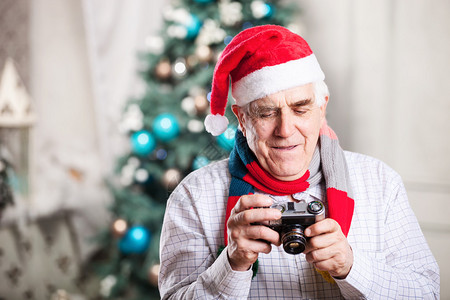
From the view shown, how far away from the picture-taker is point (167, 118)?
2.79 m

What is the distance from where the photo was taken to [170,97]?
283cm

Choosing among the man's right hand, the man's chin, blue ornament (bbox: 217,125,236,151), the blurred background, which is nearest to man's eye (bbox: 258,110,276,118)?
the man's chin

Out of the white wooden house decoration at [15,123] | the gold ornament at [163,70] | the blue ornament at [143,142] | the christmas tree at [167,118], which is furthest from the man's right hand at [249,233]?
the white wooden house decoration at [15,123]

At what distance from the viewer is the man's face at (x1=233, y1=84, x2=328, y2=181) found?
1.33 metres

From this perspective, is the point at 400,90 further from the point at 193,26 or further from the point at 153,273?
the point at 153,273

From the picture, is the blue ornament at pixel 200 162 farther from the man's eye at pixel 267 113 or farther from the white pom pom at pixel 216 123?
the man's eye at pixel 267 113

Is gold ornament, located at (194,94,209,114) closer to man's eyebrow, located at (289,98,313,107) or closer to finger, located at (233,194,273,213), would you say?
man's eyebrow, located at (289,98,313,107)

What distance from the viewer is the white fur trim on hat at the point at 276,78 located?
4.36 feet

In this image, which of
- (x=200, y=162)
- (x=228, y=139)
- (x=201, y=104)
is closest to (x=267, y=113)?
(x=228, y=139)

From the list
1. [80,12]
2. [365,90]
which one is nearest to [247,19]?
[365,90]

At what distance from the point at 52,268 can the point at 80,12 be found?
6.25 ft

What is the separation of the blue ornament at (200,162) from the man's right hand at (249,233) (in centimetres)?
132

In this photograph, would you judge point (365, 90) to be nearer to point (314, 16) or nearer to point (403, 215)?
point (314, 16)

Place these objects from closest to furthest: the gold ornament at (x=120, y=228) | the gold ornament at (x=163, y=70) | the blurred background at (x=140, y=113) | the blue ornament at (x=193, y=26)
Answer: the blurred background at (x=140, y=113), the blue ornament at (x=193, y=26), the gold ornament at (x=163, y=70), the gold ornament at (x=120, y=228)
